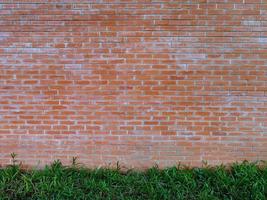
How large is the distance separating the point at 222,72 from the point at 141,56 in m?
1.14

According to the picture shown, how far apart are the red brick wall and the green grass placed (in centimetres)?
19

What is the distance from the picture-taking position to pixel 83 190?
4.52m

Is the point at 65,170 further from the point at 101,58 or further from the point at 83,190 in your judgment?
the point at 101,58

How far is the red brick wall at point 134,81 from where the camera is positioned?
15.8ft

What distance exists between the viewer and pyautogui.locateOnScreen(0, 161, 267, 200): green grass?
4.41m

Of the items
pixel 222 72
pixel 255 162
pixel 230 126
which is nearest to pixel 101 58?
pixel 222 72

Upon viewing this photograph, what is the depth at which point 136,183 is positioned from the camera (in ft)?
15.2

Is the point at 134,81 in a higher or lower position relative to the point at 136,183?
higher

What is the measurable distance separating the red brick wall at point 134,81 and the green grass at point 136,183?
0.19 metres

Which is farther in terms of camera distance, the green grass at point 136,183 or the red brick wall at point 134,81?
the red brick wall at point 134,81

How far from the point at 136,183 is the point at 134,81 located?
138 cm

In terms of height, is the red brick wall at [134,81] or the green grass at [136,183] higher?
the red brick wall at [134,81]

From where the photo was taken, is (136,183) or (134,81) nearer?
(136,183)

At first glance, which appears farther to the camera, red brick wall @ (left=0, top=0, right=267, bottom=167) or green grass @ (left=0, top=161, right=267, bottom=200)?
red brick wall @ (left=0, top=0, right=267, bottom=167)
